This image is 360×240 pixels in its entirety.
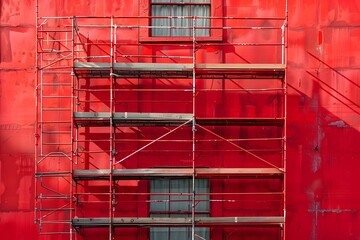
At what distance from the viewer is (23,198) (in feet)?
40.7

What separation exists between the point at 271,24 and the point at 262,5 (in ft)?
1.71

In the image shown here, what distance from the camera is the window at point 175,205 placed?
40.9 ft

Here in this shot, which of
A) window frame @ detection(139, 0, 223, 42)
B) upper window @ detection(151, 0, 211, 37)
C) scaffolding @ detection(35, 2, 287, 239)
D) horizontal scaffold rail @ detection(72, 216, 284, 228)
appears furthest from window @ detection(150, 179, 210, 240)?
upper window @ detection(151, 0, 211, 37)

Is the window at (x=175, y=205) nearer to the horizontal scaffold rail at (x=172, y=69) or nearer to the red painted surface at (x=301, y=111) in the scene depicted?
the red painted surface at (x=301, y=111)

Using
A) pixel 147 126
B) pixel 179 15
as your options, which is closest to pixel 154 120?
pixel 147 126

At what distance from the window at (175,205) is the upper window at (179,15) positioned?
143 inches

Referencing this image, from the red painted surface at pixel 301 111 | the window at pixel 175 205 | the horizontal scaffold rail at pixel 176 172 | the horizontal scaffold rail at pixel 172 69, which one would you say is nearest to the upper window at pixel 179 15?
the red painted surface at pixel 301 111

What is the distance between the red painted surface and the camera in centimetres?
1240

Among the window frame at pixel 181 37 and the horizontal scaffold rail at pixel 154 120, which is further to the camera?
the window frame at pixel 181 37

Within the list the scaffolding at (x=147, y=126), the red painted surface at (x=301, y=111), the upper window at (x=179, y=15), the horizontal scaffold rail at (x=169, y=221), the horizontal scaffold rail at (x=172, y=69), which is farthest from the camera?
the upper window at (x=179, y=15)

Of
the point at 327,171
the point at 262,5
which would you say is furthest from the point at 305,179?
the point at 262,5

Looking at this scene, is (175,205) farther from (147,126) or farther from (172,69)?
(172,69)

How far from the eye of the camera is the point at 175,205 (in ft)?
41.1

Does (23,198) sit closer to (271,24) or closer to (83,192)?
(83,192)
